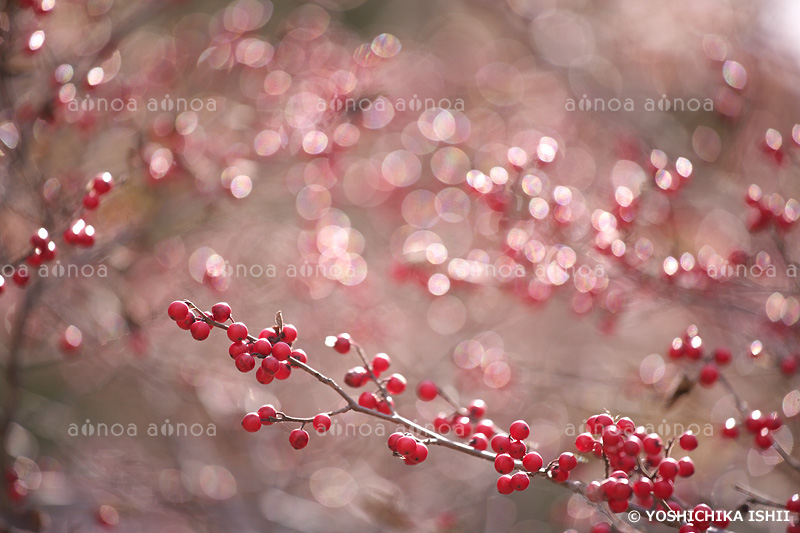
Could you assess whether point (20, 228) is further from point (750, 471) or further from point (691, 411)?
point (750, 471)

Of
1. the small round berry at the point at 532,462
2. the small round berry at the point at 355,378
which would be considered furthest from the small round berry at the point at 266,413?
the small round berry at the point at 532,462

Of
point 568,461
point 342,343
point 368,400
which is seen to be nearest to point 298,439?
point 368,400

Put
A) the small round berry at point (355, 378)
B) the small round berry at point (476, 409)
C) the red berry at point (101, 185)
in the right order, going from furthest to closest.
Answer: the red berry at point (101, 185) → the small round berry at point (476, 409) → the small round berry at point (355, 378)

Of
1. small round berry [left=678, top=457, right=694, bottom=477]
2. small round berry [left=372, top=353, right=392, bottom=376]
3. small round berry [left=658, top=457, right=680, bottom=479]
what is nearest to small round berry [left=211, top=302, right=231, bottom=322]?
small round berry [left=372, top=353, right=392, bottom=376]

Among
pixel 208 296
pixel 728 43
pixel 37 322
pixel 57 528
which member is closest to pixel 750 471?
pixel 728 43

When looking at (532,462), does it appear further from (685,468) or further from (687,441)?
(687,441)

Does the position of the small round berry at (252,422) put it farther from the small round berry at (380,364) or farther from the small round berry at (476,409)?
the small round berry at (476,409)
